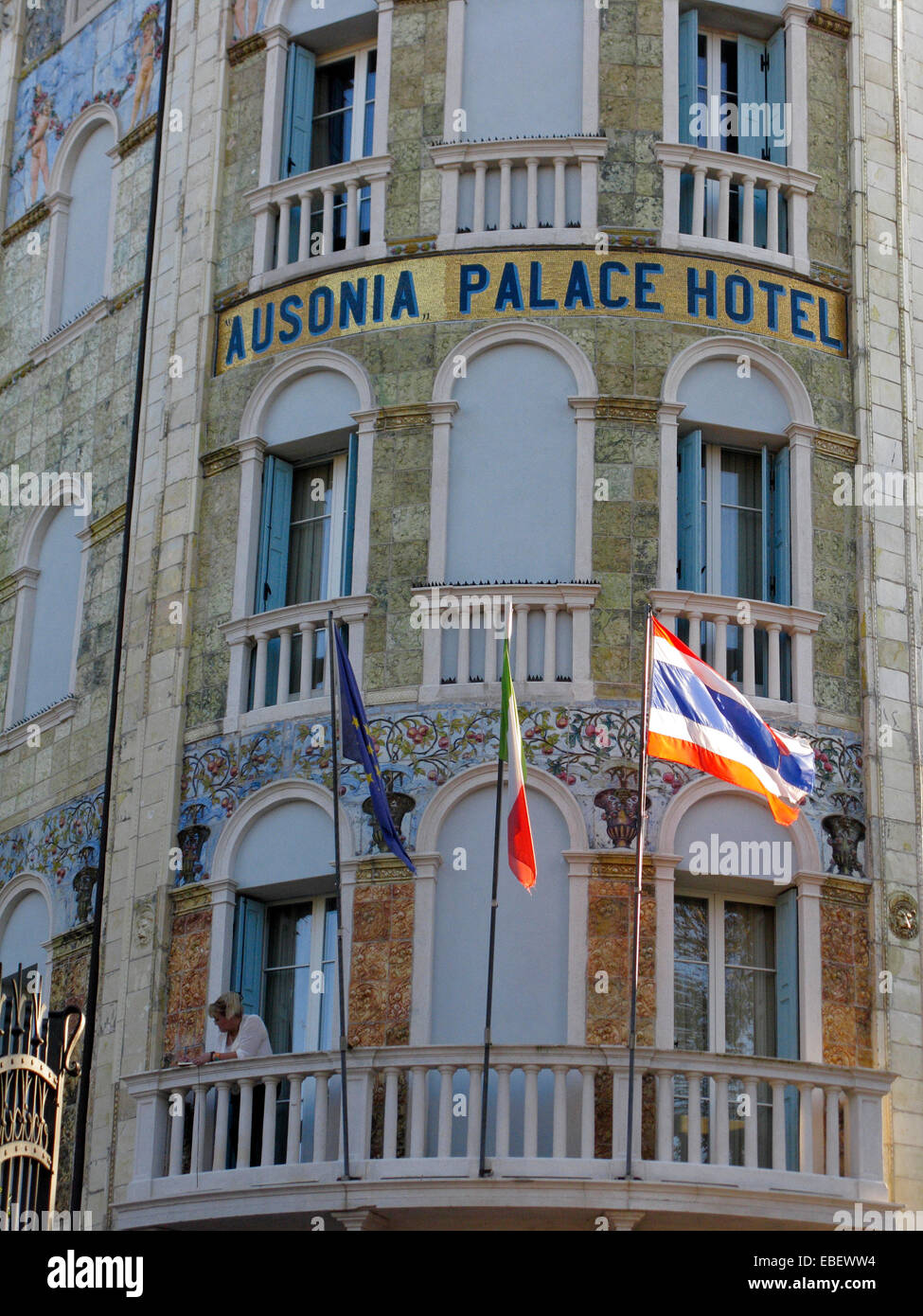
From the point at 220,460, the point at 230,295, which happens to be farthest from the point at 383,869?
the point at 230,295

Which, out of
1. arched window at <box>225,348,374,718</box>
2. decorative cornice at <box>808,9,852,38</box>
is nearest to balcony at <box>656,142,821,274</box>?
decorative cornice at <box>808,9,852,38</box>

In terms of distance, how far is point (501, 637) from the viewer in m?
22.7

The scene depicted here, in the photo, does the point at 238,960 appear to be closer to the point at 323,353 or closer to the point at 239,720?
the point at 239,720

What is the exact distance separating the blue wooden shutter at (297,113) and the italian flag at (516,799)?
6.91m

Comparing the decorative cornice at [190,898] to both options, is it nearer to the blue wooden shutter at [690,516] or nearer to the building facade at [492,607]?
the building facade at [492,607]

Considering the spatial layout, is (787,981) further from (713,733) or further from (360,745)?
(360,745)

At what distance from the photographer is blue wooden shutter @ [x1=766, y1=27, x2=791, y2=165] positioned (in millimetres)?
25000

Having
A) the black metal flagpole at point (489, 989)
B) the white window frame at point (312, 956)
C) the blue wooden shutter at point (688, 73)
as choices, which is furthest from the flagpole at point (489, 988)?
the blue wooden shutter at point (688, 73)

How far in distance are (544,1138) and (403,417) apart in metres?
6.96

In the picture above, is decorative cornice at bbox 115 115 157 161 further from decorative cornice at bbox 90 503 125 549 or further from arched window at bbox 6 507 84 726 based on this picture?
decorative cornice at bbox 90 503 125 549

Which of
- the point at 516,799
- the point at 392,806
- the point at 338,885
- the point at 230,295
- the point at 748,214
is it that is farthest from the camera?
the point at 230,295

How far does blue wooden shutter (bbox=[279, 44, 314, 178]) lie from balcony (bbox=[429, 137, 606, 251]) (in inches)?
67.1

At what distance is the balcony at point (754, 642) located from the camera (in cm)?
2269

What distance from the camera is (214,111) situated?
2608cm
